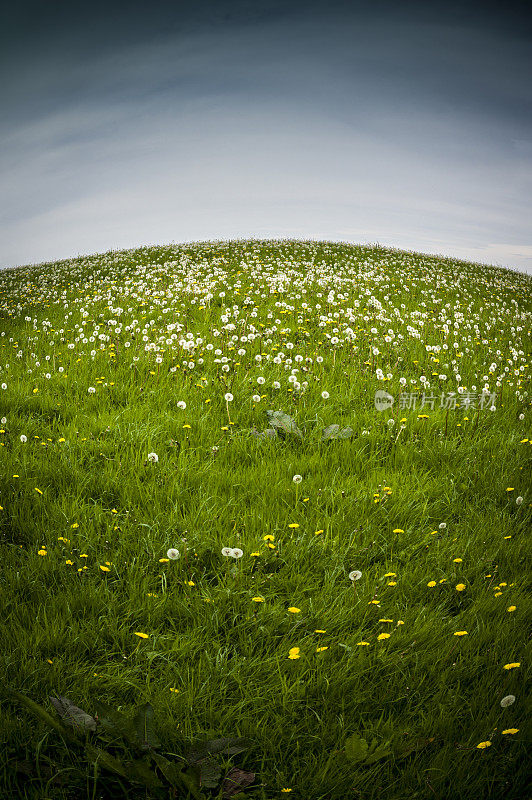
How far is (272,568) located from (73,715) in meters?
1.34

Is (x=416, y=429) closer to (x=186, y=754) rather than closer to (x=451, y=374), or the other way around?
(x=451, y=374)

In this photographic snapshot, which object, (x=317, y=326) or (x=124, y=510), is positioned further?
(x=317, y=326)

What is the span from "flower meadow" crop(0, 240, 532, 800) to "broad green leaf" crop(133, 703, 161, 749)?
0.44 feet

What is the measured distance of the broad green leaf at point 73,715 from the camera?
1802mm

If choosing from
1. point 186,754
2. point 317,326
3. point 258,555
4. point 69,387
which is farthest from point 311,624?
point 317,326

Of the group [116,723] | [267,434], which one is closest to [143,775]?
[116,723]

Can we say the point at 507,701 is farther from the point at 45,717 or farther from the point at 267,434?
the point at 267,434

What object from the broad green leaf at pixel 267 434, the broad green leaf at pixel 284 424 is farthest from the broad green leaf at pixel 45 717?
the broad green leaf at pixel 284 424

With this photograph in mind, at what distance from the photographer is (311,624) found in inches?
98.3

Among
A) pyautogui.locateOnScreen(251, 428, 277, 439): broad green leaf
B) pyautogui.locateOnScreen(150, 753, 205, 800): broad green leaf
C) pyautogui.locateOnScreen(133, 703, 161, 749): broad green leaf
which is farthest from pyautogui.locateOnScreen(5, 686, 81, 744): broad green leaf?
pyautogui.locateOnScreen(251, 428, 277, 439): broad green leaf

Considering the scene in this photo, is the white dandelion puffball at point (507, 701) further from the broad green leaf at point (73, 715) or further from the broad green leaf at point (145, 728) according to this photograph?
the broad green leaf at point (73, 715)

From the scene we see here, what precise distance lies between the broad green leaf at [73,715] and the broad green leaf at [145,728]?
0.19 meters

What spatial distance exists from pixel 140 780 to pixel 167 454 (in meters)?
2.66

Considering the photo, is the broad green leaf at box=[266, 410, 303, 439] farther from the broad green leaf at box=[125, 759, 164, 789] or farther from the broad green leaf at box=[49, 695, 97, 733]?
the broad green leaf at box=[125, 759, 164, 789]
